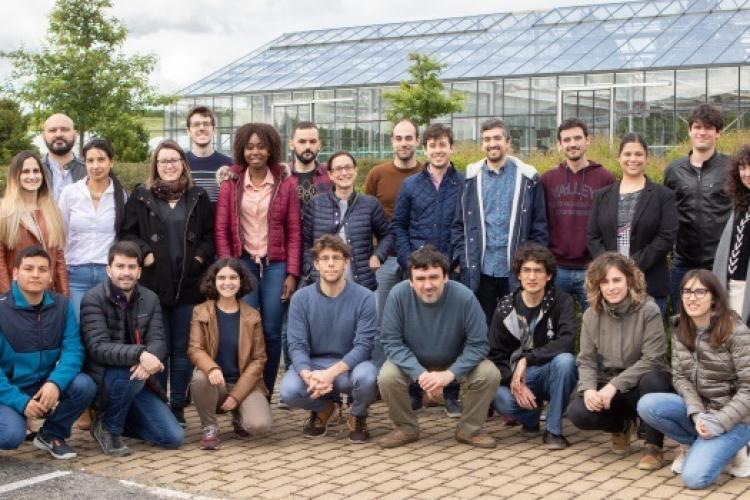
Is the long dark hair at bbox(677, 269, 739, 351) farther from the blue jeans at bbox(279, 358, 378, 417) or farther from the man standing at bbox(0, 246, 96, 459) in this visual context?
the man standing at bbox(0, 246, 96, 459)

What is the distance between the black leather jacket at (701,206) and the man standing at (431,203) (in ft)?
5.17

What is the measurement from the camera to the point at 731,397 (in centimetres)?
585

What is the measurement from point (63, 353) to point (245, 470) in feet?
4.74

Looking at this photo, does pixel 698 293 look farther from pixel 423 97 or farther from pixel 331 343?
pixel 423 97

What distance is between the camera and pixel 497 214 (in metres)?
7.22

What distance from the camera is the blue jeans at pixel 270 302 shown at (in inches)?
292

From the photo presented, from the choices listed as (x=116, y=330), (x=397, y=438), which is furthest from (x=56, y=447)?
(x=397, y=438)

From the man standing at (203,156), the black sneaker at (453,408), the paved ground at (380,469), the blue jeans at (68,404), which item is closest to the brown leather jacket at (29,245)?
the blue jeans at (68,404)


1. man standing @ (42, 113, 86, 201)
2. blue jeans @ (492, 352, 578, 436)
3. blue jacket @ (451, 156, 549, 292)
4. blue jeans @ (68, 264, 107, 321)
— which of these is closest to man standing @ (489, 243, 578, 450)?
blue jeans @ (492, 352, 578, 436)

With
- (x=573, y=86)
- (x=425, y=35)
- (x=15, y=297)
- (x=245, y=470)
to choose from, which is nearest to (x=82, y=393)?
(x=15, y=297)

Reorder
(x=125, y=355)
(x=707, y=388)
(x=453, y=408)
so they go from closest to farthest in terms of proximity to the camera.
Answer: (x=707, y=388) → (x=125, y=355) → (x=453, y=408)

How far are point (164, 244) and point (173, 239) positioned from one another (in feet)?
0.24

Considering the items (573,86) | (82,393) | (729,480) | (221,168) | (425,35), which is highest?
(425,35)

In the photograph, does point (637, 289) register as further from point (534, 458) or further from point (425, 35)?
point (425, 35)
